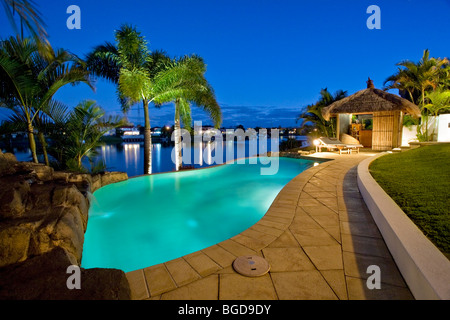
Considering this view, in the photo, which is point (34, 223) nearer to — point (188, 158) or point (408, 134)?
point (408, 134)

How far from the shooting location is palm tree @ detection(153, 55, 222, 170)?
8.95 meters

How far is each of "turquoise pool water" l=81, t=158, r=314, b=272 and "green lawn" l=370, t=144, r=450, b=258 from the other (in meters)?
2.63

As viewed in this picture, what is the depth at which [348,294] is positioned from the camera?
1.81 metres

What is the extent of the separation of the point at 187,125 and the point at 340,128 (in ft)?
28.4

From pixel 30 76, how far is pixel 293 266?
660 cm

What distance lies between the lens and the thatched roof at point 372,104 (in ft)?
34.9

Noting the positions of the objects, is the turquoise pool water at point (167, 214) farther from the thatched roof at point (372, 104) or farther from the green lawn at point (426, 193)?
the thatched roof at point (372, 104)

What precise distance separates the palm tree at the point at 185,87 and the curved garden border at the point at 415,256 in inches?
319

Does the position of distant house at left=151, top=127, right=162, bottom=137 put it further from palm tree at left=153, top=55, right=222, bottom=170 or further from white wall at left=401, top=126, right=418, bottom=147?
white wall at left=401, top=126, right=418, bottom=147

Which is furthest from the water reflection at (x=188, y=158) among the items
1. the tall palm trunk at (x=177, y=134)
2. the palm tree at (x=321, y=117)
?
the palm tree at (x=321, y=117)

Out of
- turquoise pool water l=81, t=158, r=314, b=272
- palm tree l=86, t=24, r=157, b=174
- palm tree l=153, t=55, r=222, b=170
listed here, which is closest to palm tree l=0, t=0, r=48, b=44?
turquoise pool water l=81, t=158, r=314, b=272

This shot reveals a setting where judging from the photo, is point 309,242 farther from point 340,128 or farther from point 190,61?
point 340,128

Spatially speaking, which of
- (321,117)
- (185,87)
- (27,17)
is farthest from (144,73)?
(321,117)

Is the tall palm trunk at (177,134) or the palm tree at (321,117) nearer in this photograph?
the tall palm trunk at (177,134)
